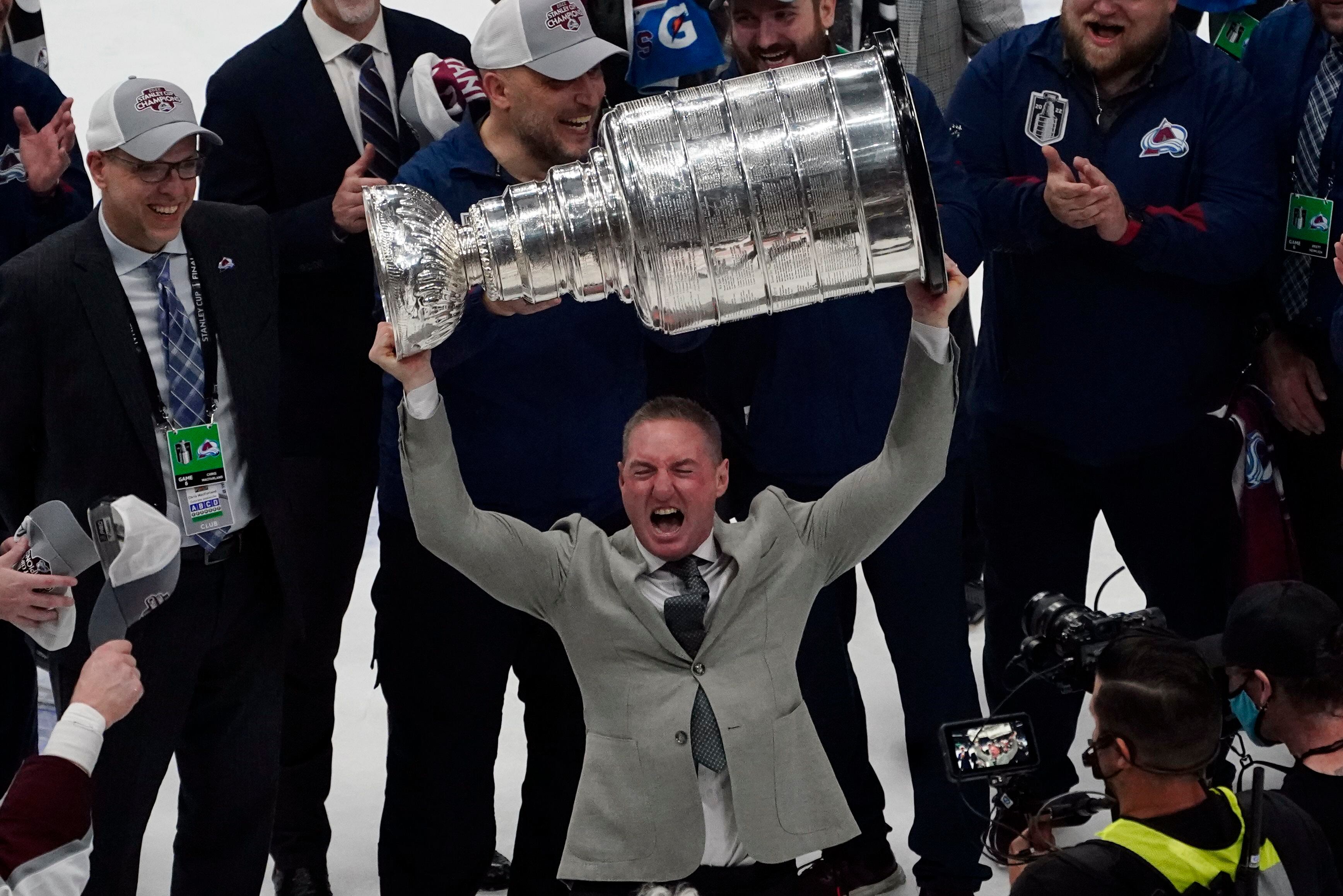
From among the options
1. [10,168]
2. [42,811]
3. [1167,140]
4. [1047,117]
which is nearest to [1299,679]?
[1167,140]

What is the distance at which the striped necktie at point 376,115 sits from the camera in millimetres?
3816

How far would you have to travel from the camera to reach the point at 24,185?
382 cm

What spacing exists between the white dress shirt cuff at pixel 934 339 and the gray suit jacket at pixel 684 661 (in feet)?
0.07

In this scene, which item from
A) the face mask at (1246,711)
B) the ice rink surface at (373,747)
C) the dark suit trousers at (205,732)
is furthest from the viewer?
the ice rink surface at (373,747)

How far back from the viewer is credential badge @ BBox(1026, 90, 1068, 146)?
3.74 meters

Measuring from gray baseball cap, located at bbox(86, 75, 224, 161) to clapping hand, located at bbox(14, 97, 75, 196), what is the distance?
1.55 ft

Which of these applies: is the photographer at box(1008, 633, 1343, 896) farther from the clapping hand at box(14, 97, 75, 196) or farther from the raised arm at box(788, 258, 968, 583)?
the clapping hand at box(14, 97, 75, 196)

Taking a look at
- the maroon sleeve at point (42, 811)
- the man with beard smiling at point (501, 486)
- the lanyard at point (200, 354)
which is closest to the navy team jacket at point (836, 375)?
the man with beard smiling at point (501, 486)

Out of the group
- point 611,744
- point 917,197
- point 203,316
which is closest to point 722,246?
point 917,197

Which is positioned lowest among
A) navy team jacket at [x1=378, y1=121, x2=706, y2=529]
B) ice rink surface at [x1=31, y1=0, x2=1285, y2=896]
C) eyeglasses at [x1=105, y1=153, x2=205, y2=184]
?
ice rink surface at [x1=31, y1=0, x2=1285, y2=896]

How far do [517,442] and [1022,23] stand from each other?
6.22 feet

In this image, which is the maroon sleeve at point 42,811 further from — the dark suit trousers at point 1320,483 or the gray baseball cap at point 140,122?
the dark suit trousers at point 1320,483

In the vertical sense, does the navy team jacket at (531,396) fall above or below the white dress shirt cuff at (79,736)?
above

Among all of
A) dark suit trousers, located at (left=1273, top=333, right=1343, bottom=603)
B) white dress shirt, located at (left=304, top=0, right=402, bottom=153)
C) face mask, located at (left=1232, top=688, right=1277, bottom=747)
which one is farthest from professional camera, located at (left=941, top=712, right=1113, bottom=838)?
white dress shirt, located at (left=304, top=0, right=402, bottom=153)
